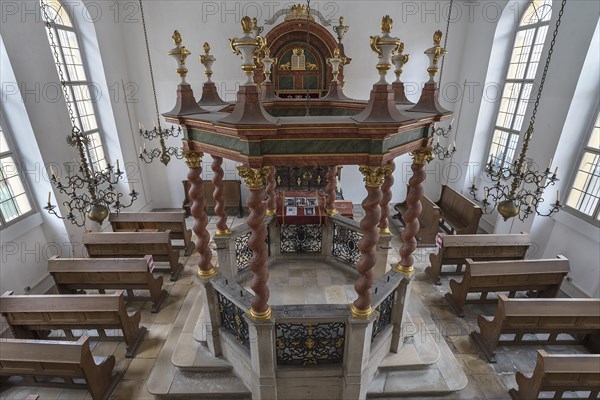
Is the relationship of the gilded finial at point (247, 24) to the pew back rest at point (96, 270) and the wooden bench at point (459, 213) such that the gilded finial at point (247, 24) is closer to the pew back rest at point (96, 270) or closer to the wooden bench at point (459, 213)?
the pew back rest at point (96, 270)

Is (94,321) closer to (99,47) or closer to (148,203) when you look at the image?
(148,203)

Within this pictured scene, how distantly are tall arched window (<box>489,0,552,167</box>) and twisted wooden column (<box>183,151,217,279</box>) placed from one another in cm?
803

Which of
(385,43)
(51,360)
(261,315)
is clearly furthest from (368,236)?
(51,360)

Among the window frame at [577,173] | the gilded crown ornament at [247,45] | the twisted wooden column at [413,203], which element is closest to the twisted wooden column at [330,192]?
the twisted wooden column at [413,203]

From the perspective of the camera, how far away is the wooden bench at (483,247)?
6.33 m

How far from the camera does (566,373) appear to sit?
141 inches

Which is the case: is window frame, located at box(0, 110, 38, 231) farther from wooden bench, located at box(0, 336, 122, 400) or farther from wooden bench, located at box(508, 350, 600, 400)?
wooden bench, located at box(508, 350, 600, 400)

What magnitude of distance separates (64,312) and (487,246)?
24.8 ft

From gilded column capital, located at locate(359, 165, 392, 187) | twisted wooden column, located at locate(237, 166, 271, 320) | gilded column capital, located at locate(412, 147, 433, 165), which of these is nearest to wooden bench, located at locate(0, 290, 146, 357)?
twisted wooden column, located at locate(237, 166, 271, 320)

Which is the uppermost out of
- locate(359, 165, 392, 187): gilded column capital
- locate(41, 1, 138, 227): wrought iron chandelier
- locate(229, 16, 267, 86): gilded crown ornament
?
locate(229, 16, 267, 86): gilded crown ornament

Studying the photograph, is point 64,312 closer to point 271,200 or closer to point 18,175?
point 18,175

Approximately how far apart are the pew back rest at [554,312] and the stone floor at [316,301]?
31.5 inches

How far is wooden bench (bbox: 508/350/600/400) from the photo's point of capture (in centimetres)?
356

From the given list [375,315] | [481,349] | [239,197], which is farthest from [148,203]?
[481,349]
